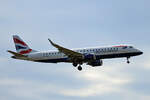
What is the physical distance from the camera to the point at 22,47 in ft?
294

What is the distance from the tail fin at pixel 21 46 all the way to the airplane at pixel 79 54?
38 centimetres

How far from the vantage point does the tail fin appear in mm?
87875

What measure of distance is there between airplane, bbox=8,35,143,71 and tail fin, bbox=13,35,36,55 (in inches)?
15.0

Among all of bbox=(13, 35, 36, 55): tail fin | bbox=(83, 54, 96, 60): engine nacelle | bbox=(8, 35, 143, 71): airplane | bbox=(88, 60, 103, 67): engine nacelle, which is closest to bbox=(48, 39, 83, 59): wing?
bbox=(8, 35, 143, 71): airplane

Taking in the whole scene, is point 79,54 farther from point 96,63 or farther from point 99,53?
point 96,63

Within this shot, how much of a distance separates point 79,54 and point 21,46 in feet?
53.4

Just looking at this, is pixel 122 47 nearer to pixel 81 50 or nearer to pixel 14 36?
pixel 81 50

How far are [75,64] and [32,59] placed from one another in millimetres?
9102

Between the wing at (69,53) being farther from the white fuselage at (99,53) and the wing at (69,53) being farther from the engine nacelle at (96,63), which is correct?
the engine nacelle at (96,63)

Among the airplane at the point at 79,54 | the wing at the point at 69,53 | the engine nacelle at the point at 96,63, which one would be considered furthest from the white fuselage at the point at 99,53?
the engine nacelle at the point at 96,63

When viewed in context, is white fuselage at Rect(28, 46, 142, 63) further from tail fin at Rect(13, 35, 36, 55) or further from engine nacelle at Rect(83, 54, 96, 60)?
tail fin at Rect(13, 35, 36, 55)

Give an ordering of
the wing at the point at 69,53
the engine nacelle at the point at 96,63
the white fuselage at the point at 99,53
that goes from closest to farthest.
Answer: the white fuselage at the point at 99,53 < the wing at the point at 69,53 < the engine nacelle at the point at 96,63

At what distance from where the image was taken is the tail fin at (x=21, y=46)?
288 ft

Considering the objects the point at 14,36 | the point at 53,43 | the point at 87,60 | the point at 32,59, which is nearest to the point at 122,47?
the point at 87,60
